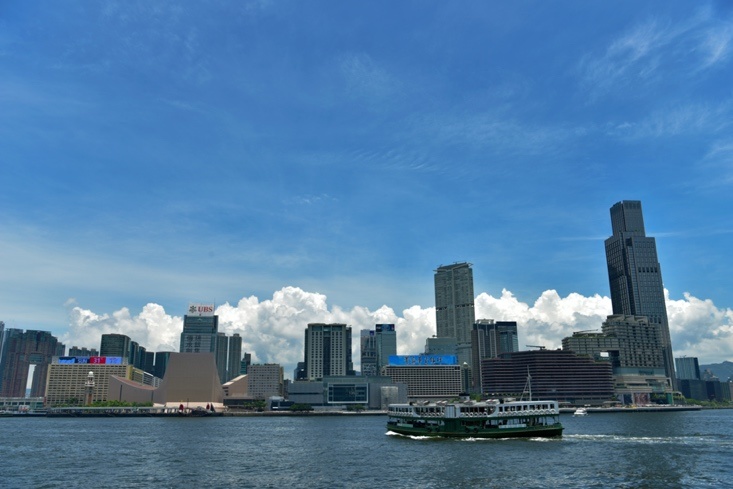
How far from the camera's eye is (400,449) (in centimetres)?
8594

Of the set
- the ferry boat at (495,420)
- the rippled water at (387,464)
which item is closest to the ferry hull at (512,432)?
the ferry boat at (495,420)

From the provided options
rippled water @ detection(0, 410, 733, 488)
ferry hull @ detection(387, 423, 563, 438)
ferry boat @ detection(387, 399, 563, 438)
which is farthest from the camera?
ferry boat @ detection(387, 399, 563, 438)

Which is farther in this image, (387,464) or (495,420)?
(495,420)

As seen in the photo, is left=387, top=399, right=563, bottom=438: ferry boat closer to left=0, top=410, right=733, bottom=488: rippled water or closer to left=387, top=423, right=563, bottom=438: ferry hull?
left=387, top=423, right=563, bottom=438: ferry hull

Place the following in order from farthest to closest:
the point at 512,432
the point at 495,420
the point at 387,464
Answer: the point at 495,420, the point at 512,432, the point at 387,464

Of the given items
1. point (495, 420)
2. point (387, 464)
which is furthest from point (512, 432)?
point (387, 464)

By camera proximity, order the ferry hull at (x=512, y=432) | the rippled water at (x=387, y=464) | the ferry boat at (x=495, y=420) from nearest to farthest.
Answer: the rippled water at (x=387, y=464) < the ferry hull at (x=512, y=432) < the ferry boat at (x=495, y=420)

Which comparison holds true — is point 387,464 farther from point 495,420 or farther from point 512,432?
point 512,432

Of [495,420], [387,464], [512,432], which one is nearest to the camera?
[387,464]

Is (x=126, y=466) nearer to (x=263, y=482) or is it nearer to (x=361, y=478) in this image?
(x=263, y=482)

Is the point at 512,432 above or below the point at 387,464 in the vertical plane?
above

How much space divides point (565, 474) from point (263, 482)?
3041cm

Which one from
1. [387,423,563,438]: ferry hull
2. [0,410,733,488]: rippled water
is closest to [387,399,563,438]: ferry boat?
[387,423,563,438]: ferry hull

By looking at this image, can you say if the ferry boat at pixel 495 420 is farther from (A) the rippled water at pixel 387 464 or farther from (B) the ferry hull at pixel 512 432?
(A) the rippled water at pixel 387 464
